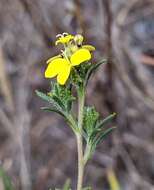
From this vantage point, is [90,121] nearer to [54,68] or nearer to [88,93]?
[54,68]

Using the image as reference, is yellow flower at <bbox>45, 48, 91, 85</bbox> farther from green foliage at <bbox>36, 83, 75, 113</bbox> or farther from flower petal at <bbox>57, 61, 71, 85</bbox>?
green foliage at <bbox>36, 83, 75, 113</bbox>

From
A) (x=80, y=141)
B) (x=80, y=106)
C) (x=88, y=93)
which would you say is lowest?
(x=80, y=141)

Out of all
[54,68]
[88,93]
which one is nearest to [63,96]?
[54,68]

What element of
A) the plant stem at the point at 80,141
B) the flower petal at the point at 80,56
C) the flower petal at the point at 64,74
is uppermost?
the flower petal at the point at 80,56

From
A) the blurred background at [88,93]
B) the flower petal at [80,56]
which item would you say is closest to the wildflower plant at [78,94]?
the flower petal at [80,56]

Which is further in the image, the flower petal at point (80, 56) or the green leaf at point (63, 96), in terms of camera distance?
the green leaf at point (63, 96)

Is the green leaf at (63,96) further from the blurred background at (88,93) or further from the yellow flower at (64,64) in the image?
the blurred background at (88,93)

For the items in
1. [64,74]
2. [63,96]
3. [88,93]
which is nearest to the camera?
[64,74]
